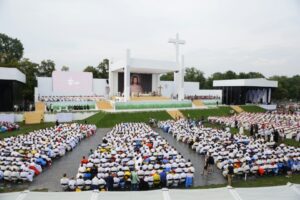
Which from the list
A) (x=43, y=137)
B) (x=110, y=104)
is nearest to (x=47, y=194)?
(x=43, y=137)

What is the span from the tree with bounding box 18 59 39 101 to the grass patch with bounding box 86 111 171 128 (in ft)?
49.9

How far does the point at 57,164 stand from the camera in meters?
12.5

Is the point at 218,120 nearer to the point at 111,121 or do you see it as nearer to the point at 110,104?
the point at 111,121

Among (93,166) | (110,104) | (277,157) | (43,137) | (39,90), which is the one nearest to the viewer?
(93,166)

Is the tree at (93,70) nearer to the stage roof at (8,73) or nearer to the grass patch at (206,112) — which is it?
the stage roof at (8,73)

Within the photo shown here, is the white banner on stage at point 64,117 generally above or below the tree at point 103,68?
below

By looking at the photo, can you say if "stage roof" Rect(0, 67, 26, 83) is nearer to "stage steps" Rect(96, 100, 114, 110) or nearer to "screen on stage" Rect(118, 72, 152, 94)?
"stage steps" Rect(96, 100, 114, 110)

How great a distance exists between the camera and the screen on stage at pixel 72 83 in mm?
37562

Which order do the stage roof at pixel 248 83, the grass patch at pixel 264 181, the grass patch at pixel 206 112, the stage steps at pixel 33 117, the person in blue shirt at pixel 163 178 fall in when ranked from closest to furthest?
the person in blue shirt at pixel 163 178
the grass patch at pixel 264 181
the stage steps at pixel 33 117
the grass patch at pixel 206 112
the stage roof at pixel 248 83

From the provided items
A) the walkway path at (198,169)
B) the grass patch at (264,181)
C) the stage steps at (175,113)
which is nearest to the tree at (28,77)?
the stage steps at (175,113)

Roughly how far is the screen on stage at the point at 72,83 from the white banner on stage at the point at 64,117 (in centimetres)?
1216

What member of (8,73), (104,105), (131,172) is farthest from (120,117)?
(131,172)

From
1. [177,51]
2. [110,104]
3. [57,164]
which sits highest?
[177,51]

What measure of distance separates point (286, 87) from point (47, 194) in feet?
215
